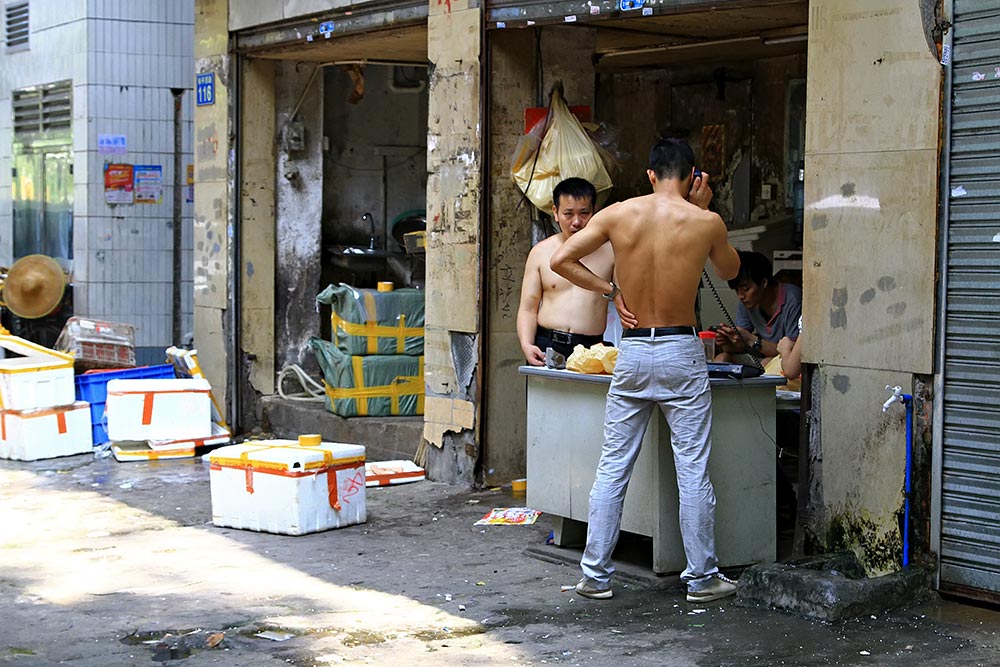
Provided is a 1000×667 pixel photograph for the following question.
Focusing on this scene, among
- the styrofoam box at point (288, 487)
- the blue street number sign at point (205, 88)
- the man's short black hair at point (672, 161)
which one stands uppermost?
the blue street number sign at point (205, 88)

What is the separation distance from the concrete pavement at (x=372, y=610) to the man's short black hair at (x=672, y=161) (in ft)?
6.53

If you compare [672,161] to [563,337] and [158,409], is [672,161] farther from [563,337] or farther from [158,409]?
[158,409]

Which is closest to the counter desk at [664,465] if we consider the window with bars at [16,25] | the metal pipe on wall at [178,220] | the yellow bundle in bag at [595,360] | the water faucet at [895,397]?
the yellow bundle in bag at [595,360]

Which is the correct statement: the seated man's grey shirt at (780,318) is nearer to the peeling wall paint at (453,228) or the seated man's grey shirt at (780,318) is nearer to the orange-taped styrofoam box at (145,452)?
the peeling wall paint at (453,228)

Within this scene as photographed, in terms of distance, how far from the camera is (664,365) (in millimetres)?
6168

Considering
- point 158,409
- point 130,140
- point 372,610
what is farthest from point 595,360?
point 130,140

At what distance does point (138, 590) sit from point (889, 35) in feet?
14.8

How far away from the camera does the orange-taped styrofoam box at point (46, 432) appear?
34.9ft

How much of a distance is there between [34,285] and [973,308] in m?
10.4

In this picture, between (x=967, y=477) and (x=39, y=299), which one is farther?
(x=39, y=299)

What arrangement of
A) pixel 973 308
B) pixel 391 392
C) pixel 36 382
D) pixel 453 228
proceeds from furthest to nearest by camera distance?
1. pixel 391 392
2. pixel 36 382
3. pixel 453 228
4. pixel 973 308

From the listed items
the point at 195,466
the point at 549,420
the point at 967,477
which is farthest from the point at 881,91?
the point at 195,466

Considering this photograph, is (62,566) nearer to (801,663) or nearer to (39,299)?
(801,663)

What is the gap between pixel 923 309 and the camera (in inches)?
247
